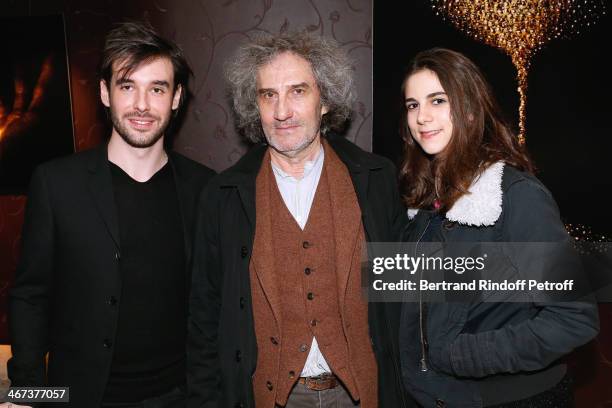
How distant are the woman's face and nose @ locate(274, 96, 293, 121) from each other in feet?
1.72

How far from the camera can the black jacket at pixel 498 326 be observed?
1.26m

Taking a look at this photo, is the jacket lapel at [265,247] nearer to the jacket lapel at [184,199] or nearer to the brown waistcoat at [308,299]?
the brown waistcoat at [308,299]

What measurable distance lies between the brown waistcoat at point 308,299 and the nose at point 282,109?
37 centimetres

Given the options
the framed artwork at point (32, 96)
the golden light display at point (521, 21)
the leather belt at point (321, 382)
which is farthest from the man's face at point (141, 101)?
the golden light display at point (521, 21)

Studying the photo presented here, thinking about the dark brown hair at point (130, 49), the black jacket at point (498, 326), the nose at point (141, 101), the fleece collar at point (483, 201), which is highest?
the dark brown hair at point (130, 49)

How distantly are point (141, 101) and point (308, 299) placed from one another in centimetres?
111

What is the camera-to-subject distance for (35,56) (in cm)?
263

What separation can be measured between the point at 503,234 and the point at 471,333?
357 millimetres

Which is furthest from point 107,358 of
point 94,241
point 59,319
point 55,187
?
point 55,187

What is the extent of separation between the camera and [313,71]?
6.46ft

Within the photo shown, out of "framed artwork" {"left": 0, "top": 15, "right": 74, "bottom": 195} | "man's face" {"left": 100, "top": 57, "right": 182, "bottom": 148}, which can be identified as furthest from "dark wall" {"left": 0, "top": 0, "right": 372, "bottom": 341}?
"man's face" {"left": 100, "top": 57, "right": 182, "bottom": 148}

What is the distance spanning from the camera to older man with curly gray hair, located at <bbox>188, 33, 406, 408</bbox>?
1.70 meters

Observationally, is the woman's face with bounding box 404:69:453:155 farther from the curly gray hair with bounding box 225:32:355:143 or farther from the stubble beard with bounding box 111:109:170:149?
the stubble beard with bounding box 111:109:170:149

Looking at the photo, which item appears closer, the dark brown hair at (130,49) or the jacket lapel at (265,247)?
the jacket lapel at (265,247)
